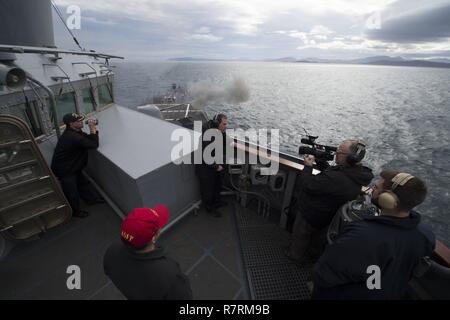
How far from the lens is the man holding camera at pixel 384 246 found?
1488 millimetres

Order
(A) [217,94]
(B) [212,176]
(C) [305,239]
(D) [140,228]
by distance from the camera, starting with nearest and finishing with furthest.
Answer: (D) [140,228] < (C) [305,239] < (B) [212,176] < (A) [217,94]

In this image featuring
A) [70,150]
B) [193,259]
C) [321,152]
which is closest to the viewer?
[321,152]

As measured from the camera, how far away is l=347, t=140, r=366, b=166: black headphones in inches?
87.9

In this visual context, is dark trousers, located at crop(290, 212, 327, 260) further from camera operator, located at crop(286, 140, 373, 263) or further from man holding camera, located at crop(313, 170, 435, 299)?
man holding camera, located at crop(313, 170, 435, 299)

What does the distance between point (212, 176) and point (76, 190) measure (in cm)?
232

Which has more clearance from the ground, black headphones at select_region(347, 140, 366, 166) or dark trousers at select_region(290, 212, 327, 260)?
black headphones at select_region(347, 140, 366, 166)

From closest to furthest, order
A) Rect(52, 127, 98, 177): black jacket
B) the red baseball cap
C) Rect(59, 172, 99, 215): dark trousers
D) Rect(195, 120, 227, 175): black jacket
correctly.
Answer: the red baseball cap, Rect(52, 127, 98, 177): black jacket, Rect(195, 120, 227, 175): black jacket, Rect(59, 172, 99, 215): dark trousers

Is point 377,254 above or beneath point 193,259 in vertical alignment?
above

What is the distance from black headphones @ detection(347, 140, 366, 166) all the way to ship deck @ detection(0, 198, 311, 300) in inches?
66.7

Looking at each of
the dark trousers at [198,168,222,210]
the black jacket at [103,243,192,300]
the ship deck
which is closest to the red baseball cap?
the black jacket at [103,243,192,300]

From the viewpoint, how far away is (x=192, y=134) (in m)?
4.05

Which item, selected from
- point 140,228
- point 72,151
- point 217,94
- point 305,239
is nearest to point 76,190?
point 72,151

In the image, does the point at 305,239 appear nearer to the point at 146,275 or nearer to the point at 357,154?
the point at 357,154

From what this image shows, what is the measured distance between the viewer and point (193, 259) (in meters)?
3.14
